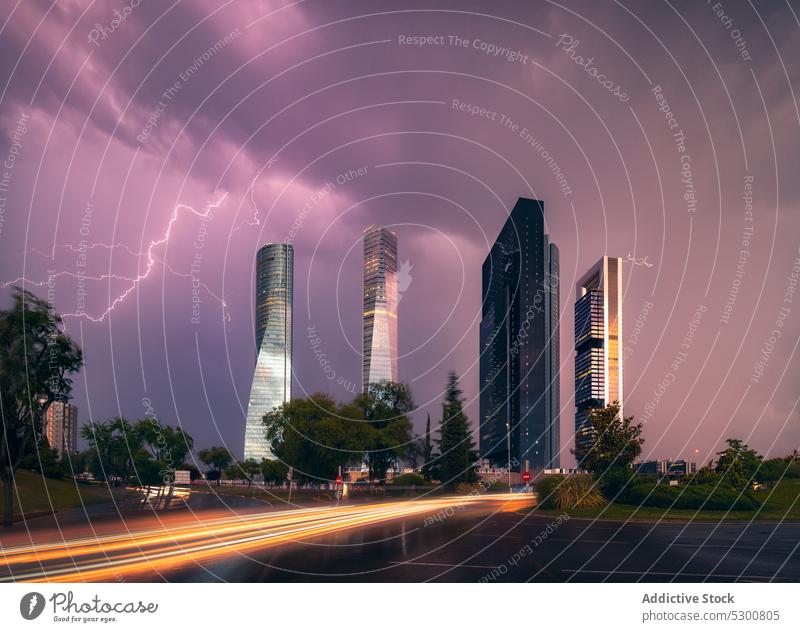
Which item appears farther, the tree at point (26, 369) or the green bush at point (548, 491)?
→ the green bush at point (548, 491)

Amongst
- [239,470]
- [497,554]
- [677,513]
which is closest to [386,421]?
[677,513]

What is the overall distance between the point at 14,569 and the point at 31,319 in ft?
72.1

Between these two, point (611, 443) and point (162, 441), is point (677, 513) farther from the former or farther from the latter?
point (162, 441)

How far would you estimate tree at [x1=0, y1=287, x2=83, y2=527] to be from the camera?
37.0 m

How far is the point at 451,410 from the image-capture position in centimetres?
9831

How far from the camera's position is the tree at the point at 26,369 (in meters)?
37.0

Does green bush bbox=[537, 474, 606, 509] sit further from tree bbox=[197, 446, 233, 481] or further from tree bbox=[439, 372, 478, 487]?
tree bbox=[197, 446, 233, 481]

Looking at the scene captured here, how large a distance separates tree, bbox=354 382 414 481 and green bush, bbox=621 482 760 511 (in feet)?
157

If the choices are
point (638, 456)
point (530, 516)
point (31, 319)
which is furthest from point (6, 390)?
point (638, 456)

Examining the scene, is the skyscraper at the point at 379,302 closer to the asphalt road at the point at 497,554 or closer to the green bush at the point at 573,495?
the green bush at the point at 573,495

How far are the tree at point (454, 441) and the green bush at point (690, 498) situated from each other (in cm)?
5185
